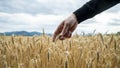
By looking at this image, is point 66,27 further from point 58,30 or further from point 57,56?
point 57,56

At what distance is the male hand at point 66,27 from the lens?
271 centimetres

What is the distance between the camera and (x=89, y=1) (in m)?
2.87

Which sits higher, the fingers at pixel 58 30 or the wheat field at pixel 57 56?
the fingers at pixel 58 30

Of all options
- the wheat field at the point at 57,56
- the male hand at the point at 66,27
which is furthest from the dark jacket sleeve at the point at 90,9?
the wheat field at the point at 57,56

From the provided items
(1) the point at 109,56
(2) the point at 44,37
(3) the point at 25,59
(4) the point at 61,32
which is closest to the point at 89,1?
(4) the point at 61,32

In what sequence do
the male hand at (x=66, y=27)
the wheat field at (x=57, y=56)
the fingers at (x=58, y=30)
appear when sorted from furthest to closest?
the wheat field at (x=57, y=56) → the fingers at (x=58, y=30) → the male hand at (x=66, y=27)

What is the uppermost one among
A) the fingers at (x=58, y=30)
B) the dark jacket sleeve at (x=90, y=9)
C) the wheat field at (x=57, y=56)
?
the dark jacket sleeve at (x=90, y=9)

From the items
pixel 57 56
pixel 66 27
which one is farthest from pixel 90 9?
pixel 57 56

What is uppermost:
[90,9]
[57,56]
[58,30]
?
[90,9]

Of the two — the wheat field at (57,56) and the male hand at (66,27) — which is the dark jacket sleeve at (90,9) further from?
the wheat field at (57,56)

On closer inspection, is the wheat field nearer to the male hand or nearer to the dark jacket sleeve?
the male hand

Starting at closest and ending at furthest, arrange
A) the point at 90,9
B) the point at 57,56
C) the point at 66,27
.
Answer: the point at 66,27, the point at 90,9, the point at 57,56

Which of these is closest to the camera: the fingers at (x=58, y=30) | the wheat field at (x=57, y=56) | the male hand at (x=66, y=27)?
the male hand at (x=66, y=27)

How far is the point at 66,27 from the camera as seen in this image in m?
2.71
